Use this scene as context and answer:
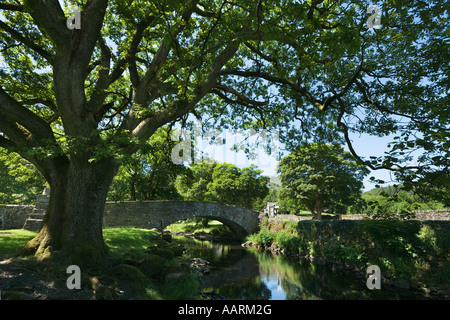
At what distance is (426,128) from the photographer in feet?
15.0

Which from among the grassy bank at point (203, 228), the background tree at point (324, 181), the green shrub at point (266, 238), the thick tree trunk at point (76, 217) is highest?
the background tree at point (324, 181)

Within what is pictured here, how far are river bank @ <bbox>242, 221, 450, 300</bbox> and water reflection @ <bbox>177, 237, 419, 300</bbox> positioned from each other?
972 millimetres

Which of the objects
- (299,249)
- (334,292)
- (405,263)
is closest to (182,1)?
(334,292)

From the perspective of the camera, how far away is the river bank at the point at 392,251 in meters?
10.6

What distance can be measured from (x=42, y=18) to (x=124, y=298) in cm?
658

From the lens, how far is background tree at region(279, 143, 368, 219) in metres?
26.6

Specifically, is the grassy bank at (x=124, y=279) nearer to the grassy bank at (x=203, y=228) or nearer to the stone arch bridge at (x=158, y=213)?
the stone arch bridge at (x=158, y=213)

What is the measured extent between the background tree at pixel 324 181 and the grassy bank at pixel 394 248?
394 inches

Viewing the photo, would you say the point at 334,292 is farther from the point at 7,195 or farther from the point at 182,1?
the point at 7,195

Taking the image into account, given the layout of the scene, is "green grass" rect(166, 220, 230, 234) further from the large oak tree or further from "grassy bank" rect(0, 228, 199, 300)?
the large oak tree

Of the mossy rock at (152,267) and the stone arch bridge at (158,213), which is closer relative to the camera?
the mossy rock at (152,267)

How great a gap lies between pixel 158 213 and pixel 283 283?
40.1 ft
